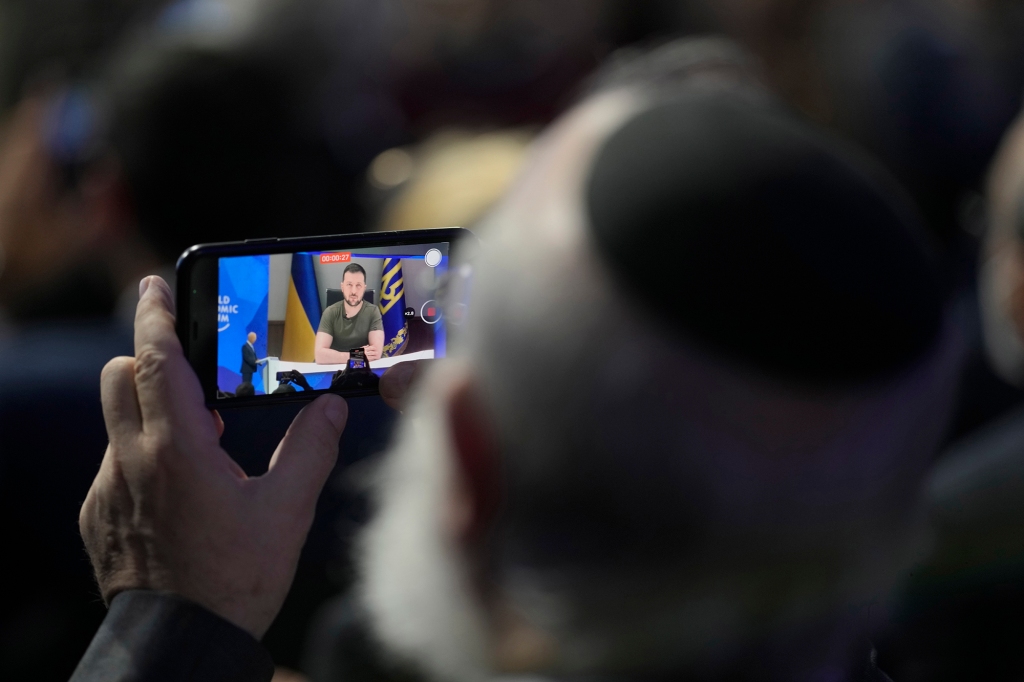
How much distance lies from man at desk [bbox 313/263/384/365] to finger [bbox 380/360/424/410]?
0.8 inches

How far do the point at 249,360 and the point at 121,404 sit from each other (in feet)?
0.34

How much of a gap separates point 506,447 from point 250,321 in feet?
→ 0.85

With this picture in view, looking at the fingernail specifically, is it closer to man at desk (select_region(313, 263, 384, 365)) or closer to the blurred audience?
man at desk (select_region(313, 263, 384, 365))

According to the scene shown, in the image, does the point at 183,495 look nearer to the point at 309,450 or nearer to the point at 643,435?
the point at 309,450

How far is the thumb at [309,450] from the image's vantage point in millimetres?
875

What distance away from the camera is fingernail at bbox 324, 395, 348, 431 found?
891 mm

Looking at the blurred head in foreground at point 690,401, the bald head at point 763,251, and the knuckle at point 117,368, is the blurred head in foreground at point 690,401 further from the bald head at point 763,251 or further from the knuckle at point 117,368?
the knuckle at point 117,368

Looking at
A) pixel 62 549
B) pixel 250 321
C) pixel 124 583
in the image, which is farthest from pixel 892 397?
pixel 62 549

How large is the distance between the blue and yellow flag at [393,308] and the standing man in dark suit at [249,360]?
0.11 metres

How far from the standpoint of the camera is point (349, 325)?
0.89 meters

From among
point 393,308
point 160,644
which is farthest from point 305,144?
point 160,644

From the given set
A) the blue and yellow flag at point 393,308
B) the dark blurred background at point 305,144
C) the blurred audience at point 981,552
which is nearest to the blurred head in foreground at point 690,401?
the blue and yellow flag at point 393,308

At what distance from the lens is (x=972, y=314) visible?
3.02 m

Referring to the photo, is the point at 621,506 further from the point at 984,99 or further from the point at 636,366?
the point at 984,99
